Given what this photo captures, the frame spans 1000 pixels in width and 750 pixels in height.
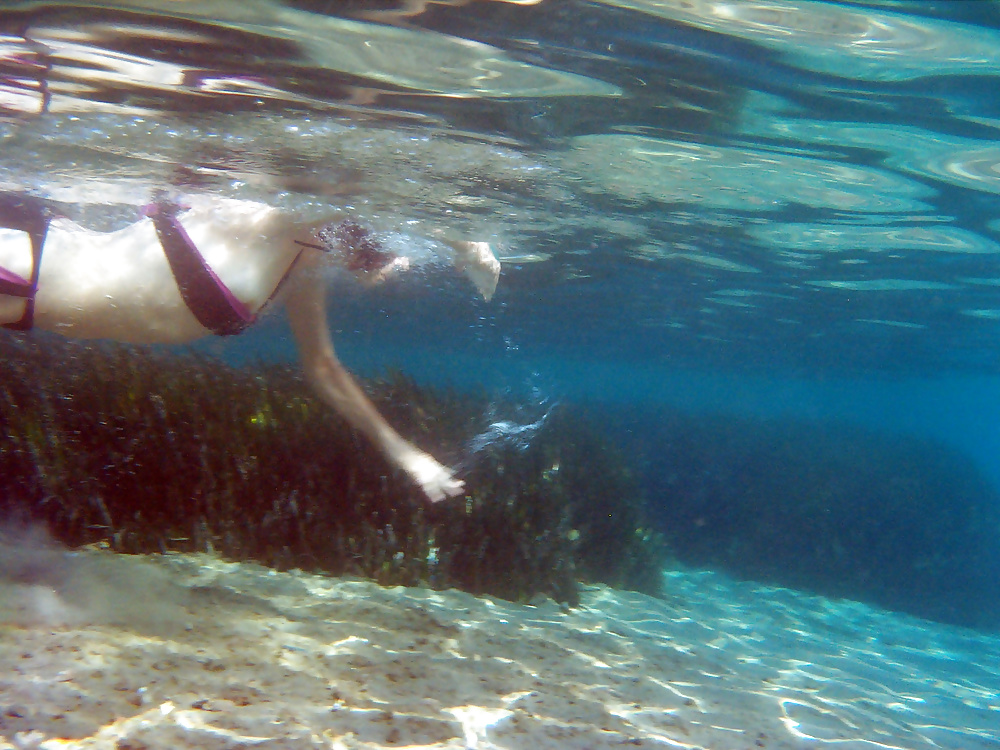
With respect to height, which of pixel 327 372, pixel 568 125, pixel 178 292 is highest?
pixel 568 125

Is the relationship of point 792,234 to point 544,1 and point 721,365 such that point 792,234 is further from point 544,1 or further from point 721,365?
point 721,365

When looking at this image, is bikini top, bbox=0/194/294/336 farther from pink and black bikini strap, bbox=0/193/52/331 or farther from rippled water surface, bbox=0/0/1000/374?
rippled water surface, bbox=0/0/1000/374

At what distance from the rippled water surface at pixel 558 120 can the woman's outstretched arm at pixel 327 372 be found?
322cm

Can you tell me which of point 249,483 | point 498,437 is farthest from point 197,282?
point 498,437

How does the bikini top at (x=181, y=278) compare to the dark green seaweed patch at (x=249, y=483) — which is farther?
the dark green seaweed patch at (x=249, y=483)

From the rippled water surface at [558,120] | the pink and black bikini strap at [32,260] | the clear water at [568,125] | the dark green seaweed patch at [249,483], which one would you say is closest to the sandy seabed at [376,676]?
the dark green seaweed patch at [249,483]

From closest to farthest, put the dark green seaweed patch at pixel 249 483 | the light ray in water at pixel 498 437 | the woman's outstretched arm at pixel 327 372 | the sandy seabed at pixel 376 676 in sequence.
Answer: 1. the sandy seabed at pixel 376 676
2. the woman's outstretched arm at pixel 327 372
3. the dark green seaweed patch at pixel 249 483
4. the light ray in water at pixel 498 437

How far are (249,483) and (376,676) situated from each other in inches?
178

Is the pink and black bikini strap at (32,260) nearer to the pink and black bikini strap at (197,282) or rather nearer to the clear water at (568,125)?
the pink and black bikini strap at (197,282)

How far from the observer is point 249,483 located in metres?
8.44

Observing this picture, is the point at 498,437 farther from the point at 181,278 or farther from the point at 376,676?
the point at 181,278

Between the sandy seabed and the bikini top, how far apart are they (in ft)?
8.22

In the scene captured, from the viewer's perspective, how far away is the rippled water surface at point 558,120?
20.4ft

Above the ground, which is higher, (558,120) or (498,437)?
(558,120)
